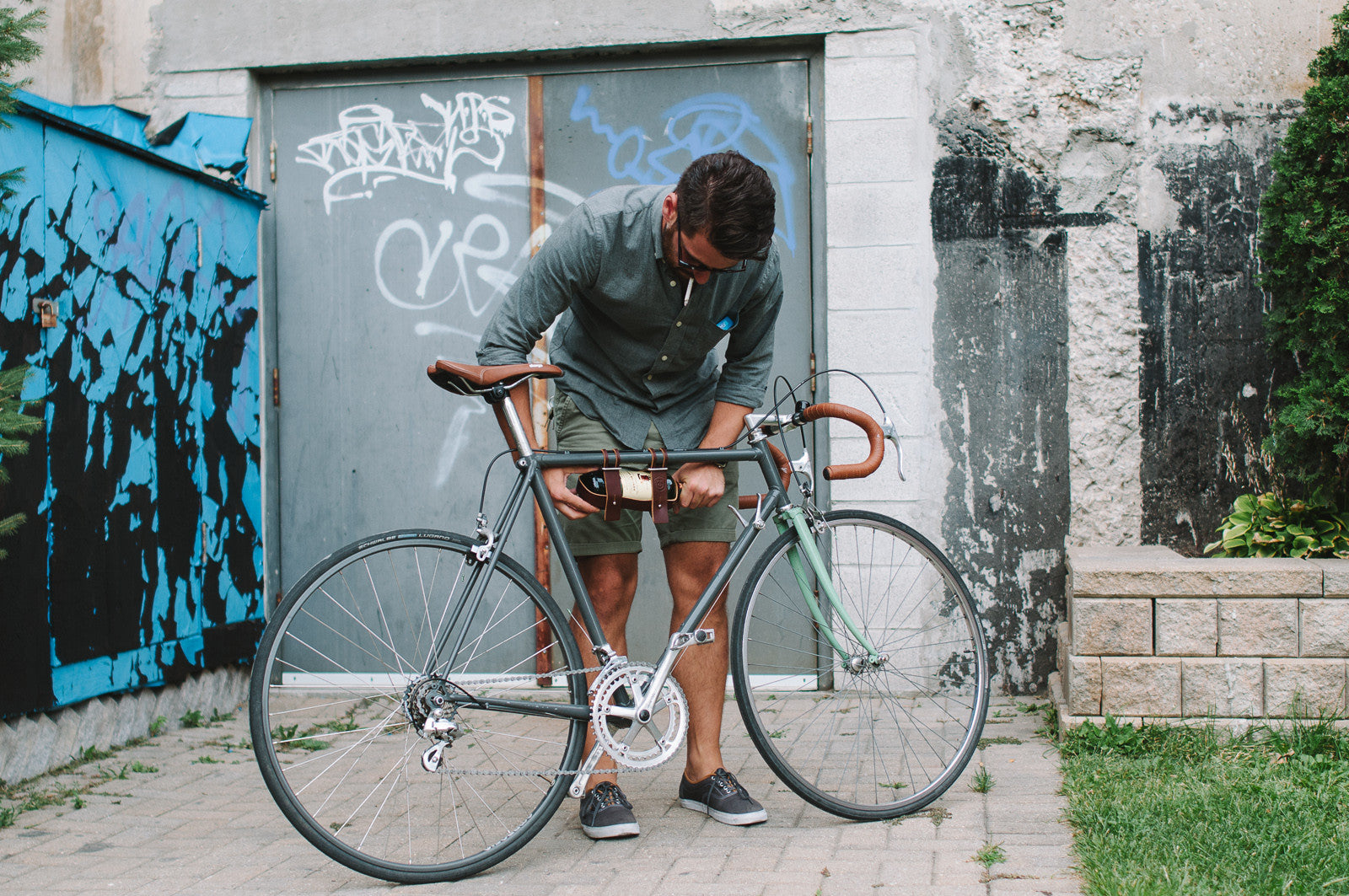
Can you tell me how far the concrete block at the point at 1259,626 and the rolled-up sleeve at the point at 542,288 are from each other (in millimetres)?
2343

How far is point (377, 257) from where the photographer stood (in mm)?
5059

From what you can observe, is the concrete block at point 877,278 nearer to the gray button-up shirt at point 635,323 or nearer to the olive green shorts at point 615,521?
the gray button-up shirt at point 635,323

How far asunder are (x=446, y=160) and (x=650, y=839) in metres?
3.24

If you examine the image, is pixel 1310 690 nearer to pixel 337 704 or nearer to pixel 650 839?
pixel 650 839

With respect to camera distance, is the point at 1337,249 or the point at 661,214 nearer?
the point at 661,214

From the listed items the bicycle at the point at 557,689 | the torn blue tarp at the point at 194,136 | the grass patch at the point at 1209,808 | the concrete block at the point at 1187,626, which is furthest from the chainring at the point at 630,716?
the torn blue tarp at the point at 194,136

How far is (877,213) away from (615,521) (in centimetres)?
231

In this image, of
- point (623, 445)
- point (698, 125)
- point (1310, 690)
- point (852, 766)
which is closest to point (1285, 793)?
point (1310, 690)

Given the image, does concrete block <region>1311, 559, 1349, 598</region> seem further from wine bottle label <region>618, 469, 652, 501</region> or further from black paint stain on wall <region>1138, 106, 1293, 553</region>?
wine bottle label <region>618, 469, 652, 501</region>

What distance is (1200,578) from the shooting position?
3.61 meters

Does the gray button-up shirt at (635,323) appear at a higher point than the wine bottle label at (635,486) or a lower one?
higher

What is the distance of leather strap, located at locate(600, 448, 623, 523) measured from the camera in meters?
2.89

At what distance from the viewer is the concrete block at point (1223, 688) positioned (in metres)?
3.59

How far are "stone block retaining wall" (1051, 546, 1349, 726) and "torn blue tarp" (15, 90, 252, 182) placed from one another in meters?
3.90
